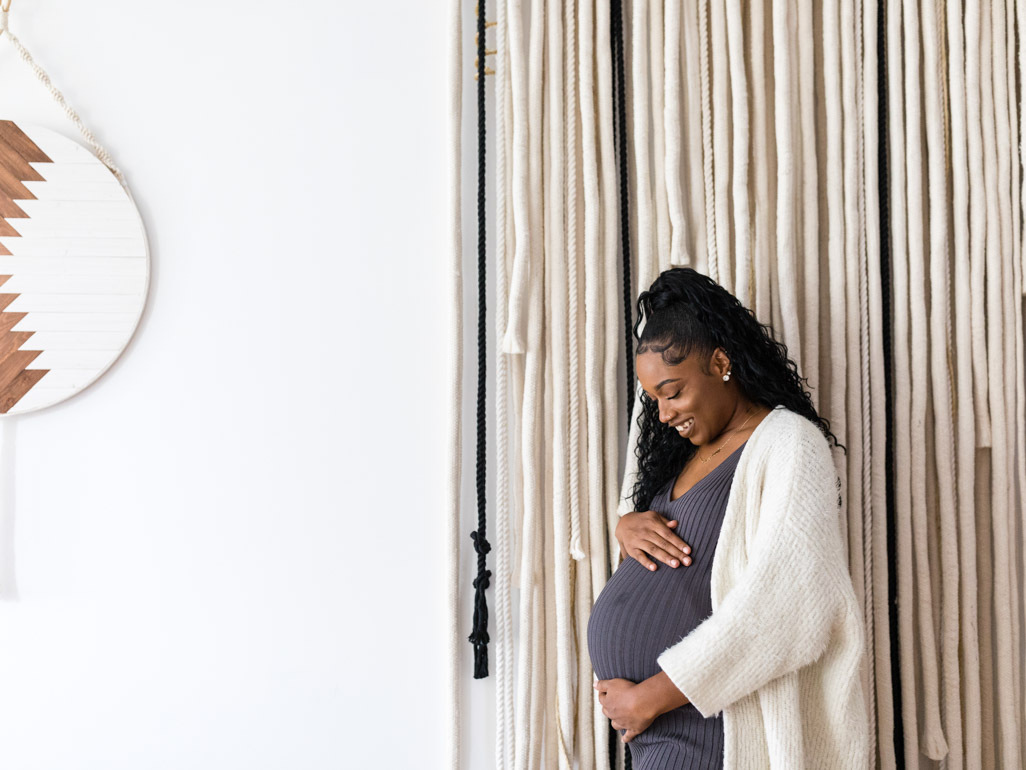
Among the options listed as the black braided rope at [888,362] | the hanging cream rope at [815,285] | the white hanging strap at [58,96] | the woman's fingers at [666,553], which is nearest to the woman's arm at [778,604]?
the woman's fingers at [666,553]

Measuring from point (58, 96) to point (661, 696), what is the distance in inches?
63.9

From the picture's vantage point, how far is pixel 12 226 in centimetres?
146

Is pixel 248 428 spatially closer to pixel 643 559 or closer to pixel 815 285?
pixel 643 559

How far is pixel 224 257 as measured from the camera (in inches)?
59.2

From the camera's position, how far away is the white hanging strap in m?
1.48

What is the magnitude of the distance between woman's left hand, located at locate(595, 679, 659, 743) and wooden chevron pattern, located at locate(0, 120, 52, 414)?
1.26 meters

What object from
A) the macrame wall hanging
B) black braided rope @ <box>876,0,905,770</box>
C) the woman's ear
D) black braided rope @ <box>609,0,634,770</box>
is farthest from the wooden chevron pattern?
black braided rope @ <box>876,0,905,770</box>

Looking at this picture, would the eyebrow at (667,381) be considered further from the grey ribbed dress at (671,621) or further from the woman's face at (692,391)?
the grey ribbed dress at (671,621)

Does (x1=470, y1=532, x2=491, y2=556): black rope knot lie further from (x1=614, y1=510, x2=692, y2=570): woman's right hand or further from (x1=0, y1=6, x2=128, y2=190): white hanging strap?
(x1=0, y1=6, x2=128, y2=190): white hanging strap

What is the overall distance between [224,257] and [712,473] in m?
1.08

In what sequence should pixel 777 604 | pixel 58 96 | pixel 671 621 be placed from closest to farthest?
pixel 777 604
pixel 671 621
pixel 58 96

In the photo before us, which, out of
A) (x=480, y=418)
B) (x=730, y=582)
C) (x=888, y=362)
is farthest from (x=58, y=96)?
(x=888, y=362)

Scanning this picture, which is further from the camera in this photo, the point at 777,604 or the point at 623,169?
the point at 623,169

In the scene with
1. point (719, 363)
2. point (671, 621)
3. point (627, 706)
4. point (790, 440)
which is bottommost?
point (627, 706)
